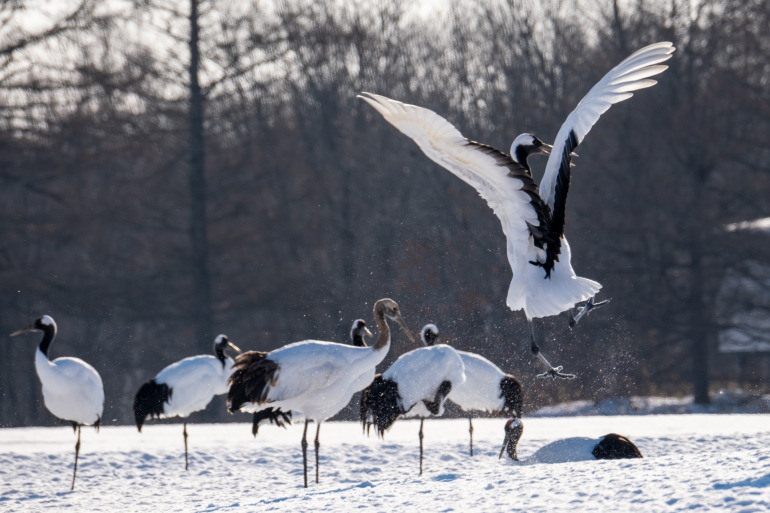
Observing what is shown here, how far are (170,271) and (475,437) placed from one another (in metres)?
14.8

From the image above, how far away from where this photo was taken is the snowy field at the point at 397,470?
247 inches

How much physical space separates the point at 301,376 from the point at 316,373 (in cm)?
13

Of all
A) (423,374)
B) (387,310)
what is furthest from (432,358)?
(387,310)

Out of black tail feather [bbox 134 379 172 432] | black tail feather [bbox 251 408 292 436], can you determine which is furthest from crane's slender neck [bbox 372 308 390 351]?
black tail feather [bbox 134 379 172 432]

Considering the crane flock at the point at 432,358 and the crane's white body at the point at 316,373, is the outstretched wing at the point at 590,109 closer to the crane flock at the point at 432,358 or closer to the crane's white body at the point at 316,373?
the crane flock at the point at 432,358

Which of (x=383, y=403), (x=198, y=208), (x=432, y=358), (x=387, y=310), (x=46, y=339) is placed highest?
(x=198, y=208)

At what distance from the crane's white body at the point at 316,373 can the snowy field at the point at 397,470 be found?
769mm

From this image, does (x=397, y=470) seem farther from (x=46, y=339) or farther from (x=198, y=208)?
(x=198, y=208)

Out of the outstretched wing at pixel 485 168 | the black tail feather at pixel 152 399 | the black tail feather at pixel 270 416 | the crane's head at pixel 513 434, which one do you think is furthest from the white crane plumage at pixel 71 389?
the outstretched wing at pixel 485 168

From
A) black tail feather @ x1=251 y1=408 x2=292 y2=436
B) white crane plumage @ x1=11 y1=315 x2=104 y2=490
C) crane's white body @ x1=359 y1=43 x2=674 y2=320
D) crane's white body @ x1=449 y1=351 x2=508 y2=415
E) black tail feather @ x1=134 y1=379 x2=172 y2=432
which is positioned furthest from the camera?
black tail feather @ x1=134 y1=379 x2=172 y2=432

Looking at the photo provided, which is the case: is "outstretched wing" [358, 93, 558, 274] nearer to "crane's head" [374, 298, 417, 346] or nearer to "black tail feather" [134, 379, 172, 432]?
"crane's head" [374, 298, 417, 346]

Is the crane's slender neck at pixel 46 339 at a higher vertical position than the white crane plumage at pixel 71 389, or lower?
higher

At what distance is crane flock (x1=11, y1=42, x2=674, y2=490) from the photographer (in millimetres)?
7660

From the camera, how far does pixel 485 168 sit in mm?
7574
